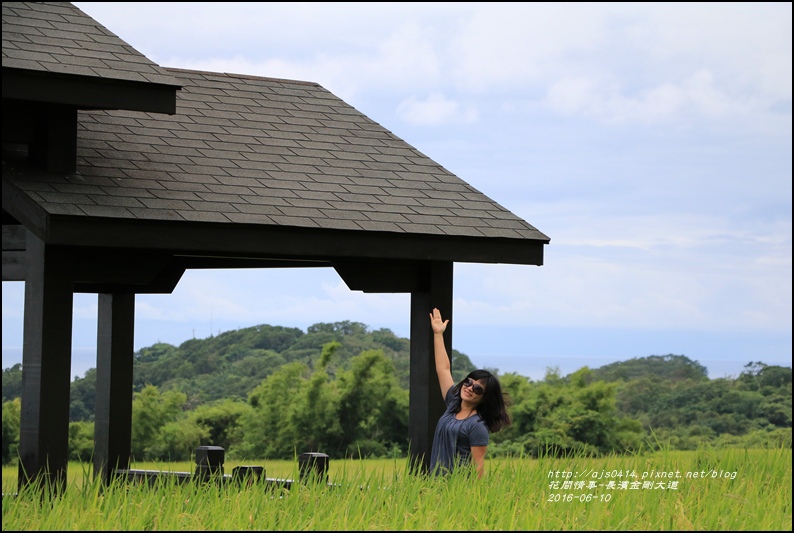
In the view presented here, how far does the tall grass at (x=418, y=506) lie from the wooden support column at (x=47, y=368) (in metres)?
0.35

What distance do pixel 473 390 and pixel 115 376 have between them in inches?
181

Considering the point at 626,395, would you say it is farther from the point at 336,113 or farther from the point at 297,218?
the point at 297,218

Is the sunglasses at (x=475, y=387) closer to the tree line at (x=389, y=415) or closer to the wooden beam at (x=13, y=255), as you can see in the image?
the wooden beam at (x=13, y=255)

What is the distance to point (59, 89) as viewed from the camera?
257 inches

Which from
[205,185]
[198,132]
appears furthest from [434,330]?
[198,132]

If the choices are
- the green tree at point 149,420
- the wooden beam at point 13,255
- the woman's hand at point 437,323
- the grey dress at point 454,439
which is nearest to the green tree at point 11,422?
the green tree at point 149,420

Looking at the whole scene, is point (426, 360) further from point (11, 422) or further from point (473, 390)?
point (11, 422)

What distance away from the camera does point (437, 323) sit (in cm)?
777

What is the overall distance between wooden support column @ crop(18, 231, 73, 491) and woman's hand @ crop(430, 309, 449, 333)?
271cm

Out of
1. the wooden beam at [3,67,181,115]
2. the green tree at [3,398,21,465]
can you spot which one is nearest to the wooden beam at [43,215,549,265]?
the wooden beam at [3,67,181,115]

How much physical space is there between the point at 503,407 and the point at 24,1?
4.80m

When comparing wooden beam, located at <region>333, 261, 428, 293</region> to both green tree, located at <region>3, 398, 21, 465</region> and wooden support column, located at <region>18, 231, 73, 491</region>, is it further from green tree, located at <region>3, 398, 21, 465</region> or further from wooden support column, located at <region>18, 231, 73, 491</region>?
green tree, located at <region>3, 398, 21, 465</region>

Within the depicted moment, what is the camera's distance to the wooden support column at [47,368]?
6586 mm

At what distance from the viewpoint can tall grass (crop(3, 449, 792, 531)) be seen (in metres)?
5.44
